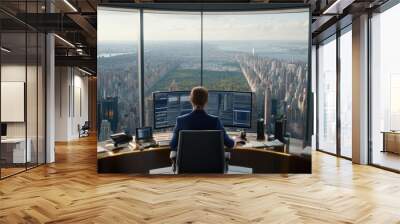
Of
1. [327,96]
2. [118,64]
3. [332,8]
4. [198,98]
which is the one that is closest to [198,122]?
[198,98]

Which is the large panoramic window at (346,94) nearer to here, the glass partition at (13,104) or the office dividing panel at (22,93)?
the office dividing panel at (22,93)

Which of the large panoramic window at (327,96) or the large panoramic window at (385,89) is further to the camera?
the large panoramic window at (327,96)

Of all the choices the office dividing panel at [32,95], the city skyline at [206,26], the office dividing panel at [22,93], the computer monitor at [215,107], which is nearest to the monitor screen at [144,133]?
the computer monitor at [215,107]

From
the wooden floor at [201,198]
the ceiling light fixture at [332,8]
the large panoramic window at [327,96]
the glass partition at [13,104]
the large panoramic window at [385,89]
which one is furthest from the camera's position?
the large panoramic window at [327,96]

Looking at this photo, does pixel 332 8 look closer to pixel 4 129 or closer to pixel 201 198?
pixel 201 198

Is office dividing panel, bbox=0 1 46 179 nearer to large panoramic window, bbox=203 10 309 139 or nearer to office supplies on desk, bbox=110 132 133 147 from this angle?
office supplies on desk, bbox=110 132 133 147

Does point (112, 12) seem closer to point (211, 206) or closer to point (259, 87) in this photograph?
point (259, 87)
